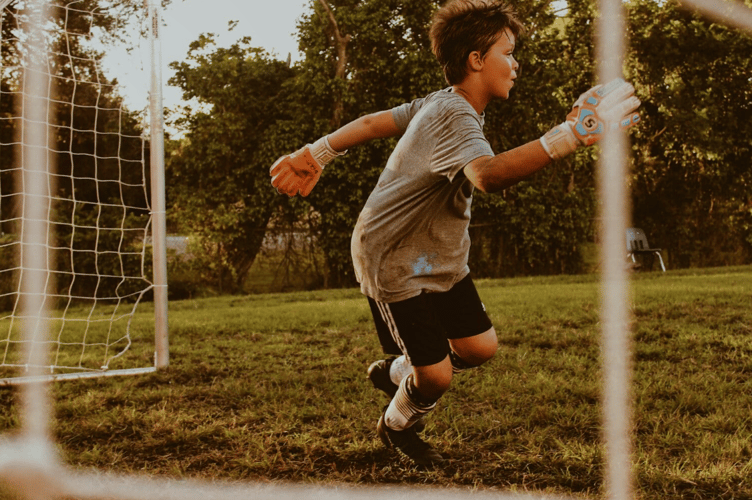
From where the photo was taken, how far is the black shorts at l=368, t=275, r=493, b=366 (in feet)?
7.95

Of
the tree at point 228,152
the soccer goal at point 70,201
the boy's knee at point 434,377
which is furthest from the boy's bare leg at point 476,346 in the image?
the tree at point 228,152

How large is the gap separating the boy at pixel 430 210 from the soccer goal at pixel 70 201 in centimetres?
234

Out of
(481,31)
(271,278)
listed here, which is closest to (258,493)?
(481,31)

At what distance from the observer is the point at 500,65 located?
2.30 m

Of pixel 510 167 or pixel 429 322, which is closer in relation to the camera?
pixel 510 167

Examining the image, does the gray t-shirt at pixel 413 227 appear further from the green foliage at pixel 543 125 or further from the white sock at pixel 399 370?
the green foliage at pixel 543 125

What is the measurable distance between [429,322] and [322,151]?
0.84 metres

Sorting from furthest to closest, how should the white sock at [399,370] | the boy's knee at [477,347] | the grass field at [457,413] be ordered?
the white sock at [399,370] < the boy's knee at [477,347] < the grass field at [457,413]

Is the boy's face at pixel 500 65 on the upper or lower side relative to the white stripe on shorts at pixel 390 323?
upper

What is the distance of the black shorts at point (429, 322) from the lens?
7.95 ft

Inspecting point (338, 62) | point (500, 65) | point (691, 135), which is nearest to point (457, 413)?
point (500, 65)

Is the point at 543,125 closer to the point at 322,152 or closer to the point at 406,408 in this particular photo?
the point at 322,152

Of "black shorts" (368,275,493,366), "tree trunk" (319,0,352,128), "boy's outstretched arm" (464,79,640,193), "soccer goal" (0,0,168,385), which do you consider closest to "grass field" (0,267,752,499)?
"black shorts" (368,275,493,366)

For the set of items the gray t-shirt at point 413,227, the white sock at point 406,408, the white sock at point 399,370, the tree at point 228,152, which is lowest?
the white sock at point 406,408
